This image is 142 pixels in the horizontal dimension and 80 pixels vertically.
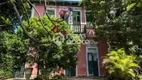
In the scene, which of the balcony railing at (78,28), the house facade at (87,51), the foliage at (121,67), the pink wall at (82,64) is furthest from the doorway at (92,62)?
the foliage at (121,67)

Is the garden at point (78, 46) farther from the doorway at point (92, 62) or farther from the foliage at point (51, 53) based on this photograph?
the doorway at point (92, 62)

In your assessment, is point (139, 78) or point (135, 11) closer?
point (139, 78)

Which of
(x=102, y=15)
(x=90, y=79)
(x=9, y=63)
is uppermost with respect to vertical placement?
(x=102, y=15)

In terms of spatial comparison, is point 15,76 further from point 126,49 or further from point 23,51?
point 126,49

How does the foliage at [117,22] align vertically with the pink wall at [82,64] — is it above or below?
above

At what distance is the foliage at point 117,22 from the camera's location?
13477mm

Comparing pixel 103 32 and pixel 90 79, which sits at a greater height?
pixel 103 32

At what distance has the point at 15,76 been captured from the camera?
551 inches

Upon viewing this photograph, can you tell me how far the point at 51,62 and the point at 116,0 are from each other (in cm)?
576

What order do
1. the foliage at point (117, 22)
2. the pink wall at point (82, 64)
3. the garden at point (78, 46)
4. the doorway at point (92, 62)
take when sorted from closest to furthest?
the garden at point (78, 46) → the foliage at point (117, 22) → the pink wall at point (82, 64) → the doorway at point (92, 62)

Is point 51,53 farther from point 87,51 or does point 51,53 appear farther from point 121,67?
point 87,51

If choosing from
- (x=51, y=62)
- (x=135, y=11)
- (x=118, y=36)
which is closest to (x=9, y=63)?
(x=51, y=62)

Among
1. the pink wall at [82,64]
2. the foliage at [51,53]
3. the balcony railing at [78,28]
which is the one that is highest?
the balcony railing at [78,28]

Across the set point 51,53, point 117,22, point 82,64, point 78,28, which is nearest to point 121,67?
point 117,22
